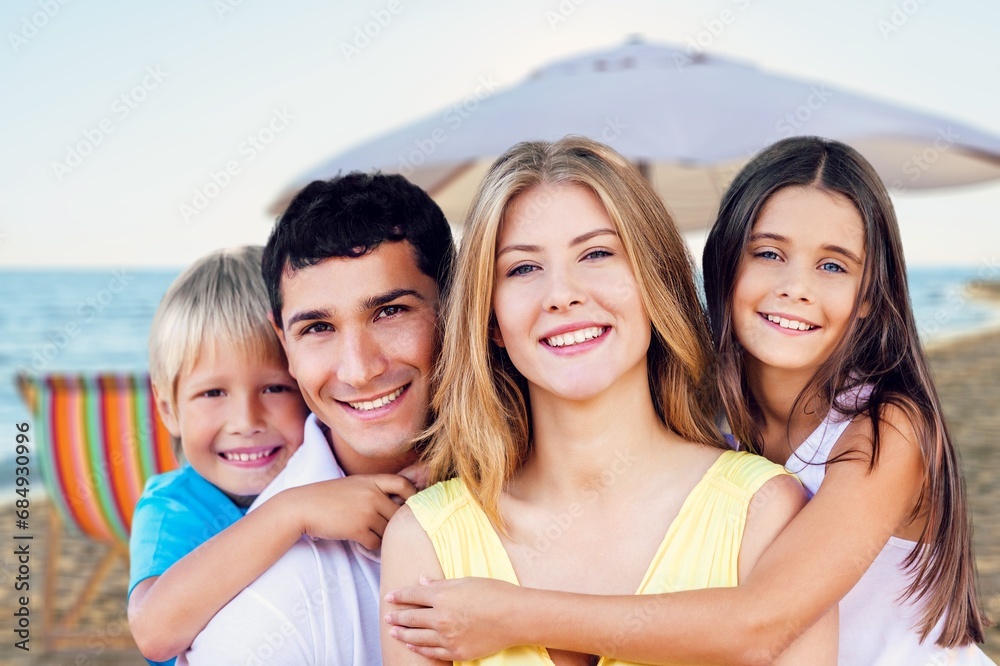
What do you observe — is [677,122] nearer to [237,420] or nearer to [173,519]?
[237,420]

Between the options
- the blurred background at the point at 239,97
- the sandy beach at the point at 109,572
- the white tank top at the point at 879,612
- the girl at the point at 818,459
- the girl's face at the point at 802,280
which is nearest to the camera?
the girl at the point at 818,459

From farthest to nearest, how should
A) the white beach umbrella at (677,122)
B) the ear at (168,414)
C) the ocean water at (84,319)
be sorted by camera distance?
the ocean water at (84,319) → the white beach umbrella at (677,122) → the ear at (168,414)

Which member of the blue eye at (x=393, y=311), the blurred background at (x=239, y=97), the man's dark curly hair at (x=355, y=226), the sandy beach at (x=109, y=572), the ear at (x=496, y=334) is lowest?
the sandy beach at (x=109, y=572)

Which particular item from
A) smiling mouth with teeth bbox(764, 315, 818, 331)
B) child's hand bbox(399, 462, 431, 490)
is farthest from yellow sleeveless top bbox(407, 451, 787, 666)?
smiling mouth with teeth bbox(764, 315, 818, 331)

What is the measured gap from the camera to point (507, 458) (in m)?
2.25

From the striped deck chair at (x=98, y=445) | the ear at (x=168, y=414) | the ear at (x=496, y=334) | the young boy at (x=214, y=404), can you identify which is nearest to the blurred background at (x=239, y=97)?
the striped deck chair at (x=98, y=445)

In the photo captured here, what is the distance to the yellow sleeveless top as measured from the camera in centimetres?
197

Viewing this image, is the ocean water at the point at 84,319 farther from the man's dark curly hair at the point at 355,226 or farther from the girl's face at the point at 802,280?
the girl's face at the point at 802,280

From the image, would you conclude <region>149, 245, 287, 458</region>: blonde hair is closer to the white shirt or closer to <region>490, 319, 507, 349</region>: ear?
the white shirt

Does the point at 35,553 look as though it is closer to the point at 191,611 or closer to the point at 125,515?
the point at 125,515

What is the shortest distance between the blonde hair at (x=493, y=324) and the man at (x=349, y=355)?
0.15 metres

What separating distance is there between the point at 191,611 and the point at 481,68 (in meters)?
16.7

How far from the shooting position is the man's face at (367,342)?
239 centimetres

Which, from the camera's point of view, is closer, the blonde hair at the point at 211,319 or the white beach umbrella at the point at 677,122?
the blonde hair at the point at 211,319
